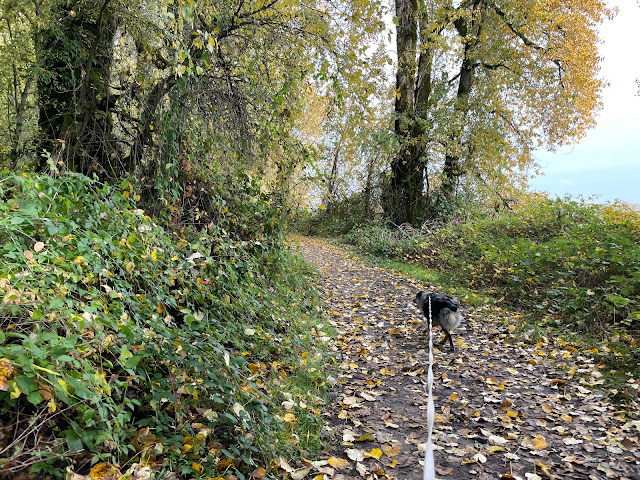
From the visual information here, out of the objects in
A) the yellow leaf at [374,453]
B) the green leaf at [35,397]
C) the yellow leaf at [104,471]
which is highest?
the green leaf at [35,397]

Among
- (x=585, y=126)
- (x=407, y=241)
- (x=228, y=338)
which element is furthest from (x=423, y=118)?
(x=228, y=338)

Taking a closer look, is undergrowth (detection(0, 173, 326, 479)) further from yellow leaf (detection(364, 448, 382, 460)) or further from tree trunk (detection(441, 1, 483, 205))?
tree trunk (detection(441, 1, 483, 205))

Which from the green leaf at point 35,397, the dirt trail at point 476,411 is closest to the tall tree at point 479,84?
the dirt trail at point 476,411

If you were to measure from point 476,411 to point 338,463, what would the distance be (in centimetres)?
164

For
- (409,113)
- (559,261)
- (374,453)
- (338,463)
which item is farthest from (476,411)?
(409,113)

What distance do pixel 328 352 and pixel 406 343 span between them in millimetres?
1328

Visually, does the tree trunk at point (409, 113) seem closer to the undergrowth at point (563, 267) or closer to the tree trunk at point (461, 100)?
the tree trunk at point (461, 100)

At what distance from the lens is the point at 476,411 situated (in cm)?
374

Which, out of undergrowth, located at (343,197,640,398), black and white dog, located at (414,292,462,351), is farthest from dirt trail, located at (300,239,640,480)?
undergrowth, located at (343,197,640,398)

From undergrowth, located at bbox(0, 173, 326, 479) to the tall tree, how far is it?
1107cm

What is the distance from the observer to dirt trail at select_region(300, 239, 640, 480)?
295 cm

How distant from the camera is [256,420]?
287 cm

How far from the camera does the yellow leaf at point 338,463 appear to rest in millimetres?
2885

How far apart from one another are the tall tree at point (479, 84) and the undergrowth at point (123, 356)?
36.3 ft
